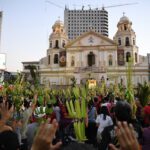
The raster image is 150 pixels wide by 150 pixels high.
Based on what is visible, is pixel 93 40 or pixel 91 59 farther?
pixel 93 40

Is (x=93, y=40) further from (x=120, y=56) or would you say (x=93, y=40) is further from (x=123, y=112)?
(x=123, y=112)

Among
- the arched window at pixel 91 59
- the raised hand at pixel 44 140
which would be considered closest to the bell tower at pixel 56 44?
the arched window at pixel 91 59

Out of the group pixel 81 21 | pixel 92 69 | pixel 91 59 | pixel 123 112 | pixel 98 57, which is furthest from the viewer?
pixel 81 21

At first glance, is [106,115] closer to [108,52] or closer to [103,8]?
[108,52]

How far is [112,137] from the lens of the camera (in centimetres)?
315

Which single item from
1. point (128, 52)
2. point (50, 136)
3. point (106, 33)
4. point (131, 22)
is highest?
point (106, 33)

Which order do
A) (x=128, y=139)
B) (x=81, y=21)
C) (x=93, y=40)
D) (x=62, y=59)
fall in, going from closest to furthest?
(x=128, y=139) < (x=93, y=40) < (x=62, y=59) < (x=81, y=21)

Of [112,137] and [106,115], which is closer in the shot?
[112,137]

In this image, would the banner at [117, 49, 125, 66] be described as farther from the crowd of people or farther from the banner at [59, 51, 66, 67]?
the crowd of people

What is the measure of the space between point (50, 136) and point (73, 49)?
170 ft

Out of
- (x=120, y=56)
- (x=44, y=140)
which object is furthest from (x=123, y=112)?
(x=120, y=56)

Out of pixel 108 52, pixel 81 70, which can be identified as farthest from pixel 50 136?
pixel 108 52

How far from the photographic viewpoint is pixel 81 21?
109 m

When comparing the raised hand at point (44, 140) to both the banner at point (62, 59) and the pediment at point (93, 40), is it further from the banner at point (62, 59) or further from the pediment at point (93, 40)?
the banner at point (62, 59)
